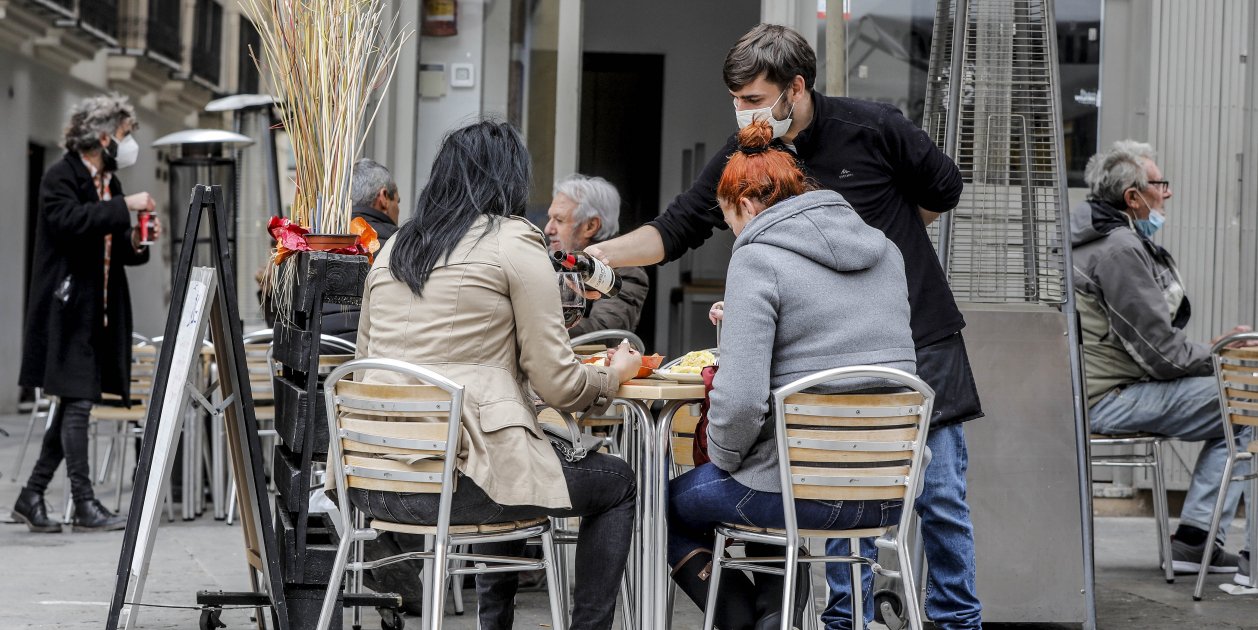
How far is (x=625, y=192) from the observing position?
912cm

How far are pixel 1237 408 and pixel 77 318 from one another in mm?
4604

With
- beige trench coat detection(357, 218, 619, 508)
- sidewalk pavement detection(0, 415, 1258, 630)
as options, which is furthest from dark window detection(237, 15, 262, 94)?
beige trench coat detection(357, 218, 619, 508)

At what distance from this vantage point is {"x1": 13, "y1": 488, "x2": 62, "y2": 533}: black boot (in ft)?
19.8

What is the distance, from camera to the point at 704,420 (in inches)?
132

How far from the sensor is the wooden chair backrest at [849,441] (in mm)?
3061

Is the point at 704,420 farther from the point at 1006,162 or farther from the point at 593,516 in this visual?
the point at 1006,162

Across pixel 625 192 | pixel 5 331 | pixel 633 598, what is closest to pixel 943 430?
pixel 633 598

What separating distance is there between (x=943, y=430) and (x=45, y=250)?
4182mm

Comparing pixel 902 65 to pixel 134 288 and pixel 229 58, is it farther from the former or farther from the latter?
pixel 229 58

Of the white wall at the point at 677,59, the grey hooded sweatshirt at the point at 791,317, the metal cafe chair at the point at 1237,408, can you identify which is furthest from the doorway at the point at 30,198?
the grey hooded sweatshirt at the point at 791,317

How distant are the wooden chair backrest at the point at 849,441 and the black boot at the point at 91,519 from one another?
4.00 meters

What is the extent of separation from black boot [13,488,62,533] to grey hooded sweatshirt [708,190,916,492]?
3925mm

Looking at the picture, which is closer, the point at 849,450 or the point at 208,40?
the point at 849,450

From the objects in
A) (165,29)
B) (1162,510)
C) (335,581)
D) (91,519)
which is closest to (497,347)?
(335,581)
